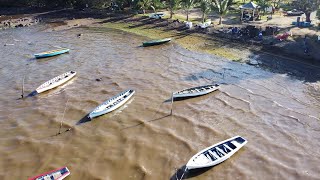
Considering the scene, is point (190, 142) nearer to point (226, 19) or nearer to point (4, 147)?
point (4, 147)

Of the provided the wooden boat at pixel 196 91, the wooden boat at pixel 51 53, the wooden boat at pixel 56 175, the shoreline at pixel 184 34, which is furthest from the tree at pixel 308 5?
the wooden boat at pixel 56 175

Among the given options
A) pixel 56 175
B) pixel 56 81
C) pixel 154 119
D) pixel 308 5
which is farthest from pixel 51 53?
pixel 308 5

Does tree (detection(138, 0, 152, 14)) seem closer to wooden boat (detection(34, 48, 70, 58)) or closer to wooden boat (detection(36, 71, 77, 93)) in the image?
wooden boat (detection(34, 48, 70, 58))

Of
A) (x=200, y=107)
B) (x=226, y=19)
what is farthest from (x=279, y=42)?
(x=200, y=107)

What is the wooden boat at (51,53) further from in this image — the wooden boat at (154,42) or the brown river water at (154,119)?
the wooden boat at (154,42)

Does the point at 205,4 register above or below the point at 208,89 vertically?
above

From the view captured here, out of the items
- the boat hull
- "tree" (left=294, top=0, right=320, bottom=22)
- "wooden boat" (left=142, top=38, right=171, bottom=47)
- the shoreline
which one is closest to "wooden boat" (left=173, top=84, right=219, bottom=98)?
the shoreline
